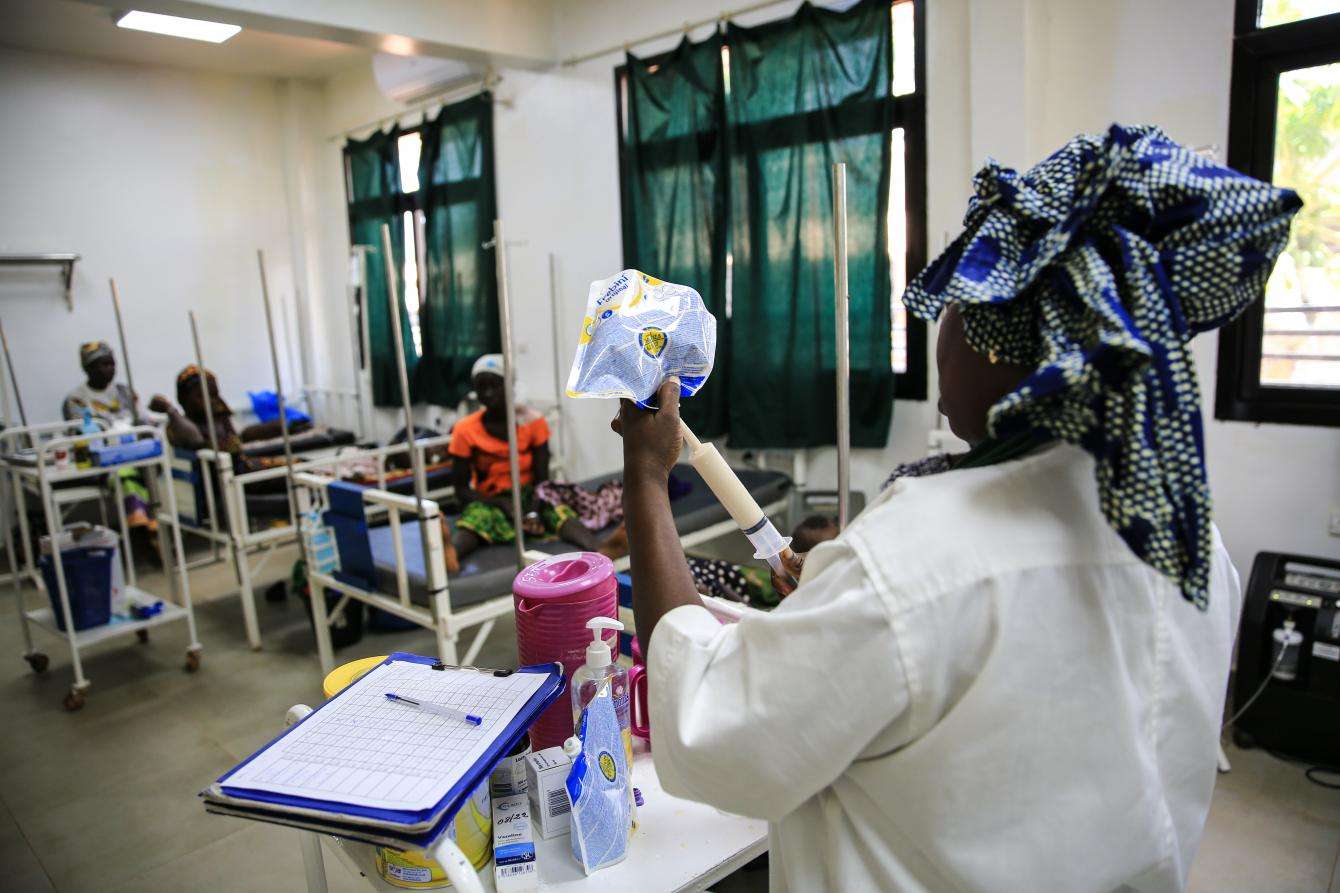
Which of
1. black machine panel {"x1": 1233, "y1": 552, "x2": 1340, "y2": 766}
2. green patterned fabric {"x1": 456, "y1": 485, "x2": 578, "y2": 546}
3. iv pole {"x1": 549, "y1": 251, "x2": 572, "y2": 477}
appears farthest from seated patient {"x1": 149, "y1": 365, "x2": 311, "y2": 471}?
black machine panel {"x1": 1233, "y1": 552, "x2": 1340, "y2": 766}

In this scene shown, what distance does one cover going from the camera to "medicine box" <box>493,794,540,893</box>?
96 centimetres

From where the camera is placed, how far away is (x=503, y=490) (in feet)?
11.7

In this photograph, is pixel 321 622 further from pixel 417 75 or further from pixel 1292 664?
pixel 417 75

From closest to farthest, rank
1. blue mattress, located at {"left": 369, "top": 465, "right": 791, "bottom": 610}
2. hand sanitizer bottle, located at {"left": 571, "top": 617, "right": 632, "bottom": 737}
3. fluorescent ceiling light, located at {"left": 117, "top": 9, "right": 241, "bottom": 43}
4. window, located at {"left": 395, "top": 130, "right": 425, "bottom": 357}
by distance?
hand sanitizer bottle, located at {"left": 571, "top": 617, "right": 632, "bottom": 737}
blue mattress, located at {"left": 369, "top": 465, "right": 791, "bottom": 610}
fluorescent ceiling light, located at {"left": 117, "top": 9, "right": 241, "bottom": 43}
window, located at {"left": 395, "top": 130, "right": 425, "bottom": 357}

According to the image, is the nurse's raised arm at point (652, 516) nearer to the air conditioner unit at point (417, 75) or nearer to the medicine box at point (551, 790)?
the medicine box at point (551, 790)

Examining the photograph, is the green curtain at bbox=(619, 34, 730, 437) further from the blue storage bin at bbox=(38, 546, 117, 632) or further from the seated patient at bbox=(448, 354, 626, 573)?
the blue storage bin at bbox=(38, 546, 117, 632)

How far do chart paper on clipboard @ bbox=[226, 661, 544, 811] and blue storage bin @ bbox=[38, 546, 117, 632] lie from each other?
2722 millimetres

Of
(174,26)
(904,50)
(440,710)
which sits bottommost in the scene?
(440,710)

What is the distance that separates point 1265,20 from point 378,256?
5195 mm

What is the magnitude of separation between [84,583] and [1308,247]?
4.57 metres

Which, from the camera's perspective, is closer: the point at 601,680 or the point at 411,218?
the point at 601,680

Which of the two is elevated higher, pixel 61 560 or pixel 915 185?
pixel 915 185

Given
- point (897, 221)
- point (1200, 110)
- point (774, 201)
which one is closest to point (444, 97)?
point (774, 201)

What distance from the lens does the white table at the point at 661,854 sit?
39.0 inches
